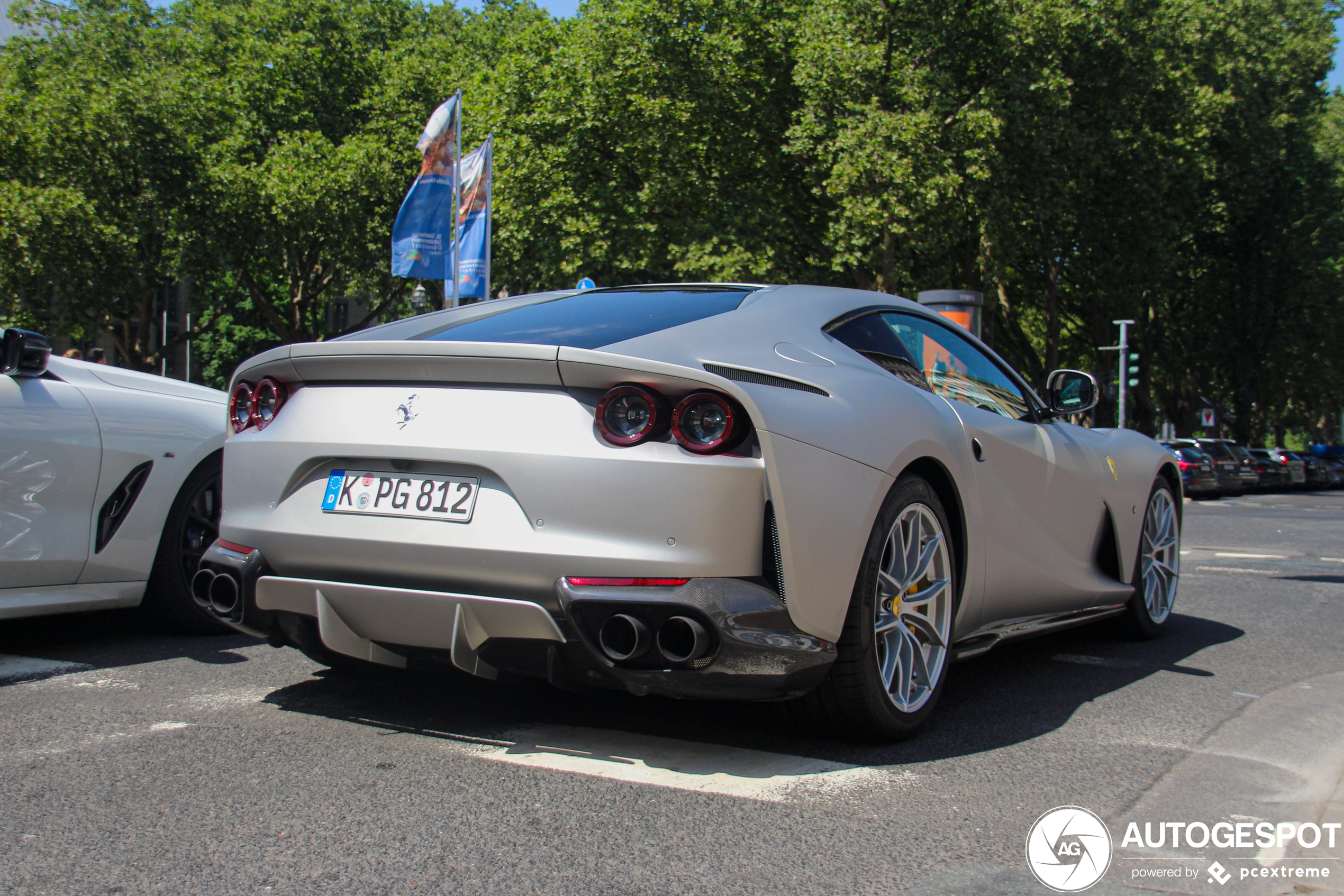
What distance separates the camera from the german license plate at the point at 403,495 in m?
3.13

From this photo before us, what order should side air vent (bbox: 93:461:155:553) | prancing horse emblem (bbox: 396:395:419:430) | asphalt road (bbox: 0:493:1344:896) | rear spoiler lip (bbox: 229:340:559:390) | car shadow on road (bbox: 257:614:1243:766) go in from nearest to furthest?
1. asphalt road (bbox: 0:493:1344:896)
2. rear spoiler lip (bbox: 229:340:559:390)
3. prancing horse emblem (bbox: 396:395:419:430)
4. car shadow on road (bbox: 257:614:1243:766)
5. side air vent (bbox: 93:461:155:553)

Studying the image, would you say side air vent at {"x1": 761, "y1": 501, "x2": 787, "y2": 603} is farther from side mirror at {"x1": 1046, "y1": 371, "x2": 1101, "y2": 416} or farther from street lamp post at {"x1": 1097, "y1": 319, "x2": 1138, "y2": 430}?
street lamp post at {"x1": 1097, "y1": 319, "x2": 1138, "y2": 430}

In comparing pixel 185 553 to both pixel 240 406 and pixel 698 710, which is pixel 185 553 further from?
pixel 698 710

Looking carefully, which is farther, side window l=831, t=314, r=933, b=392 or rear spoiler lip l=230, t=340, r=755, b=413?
side window l=831, t=314, r=933, b=392

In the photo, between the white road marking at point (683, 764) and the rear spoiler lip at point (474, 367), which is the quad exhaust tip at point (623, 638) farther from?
the rear spoiler lip at point (474, 367)

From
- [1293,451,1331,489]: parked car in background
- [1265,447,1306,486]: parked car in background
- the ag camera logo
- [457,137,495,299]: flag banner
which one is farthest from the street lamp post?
the ag camera logo

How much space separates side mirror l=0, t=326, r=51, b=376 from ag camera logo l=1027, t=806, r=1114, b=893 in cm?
397

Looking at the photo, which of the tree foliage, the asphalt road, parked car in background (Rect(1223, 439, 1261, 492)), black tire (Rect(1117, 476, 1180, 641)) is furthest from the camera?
parked car in background (Rect(1223, 439, 1261, 492))

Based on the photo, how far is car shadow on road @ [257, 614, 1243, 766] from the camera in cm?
349

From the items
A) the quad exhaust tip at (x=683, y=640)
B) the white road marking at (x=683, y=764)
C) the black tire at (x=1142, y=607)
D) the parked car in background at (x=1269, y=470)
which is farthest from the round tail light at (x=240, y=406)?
the parked car in background at (x=1269, y=470)

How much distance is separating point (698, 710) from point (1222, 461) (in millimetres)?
30905

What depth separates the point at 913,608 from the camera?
3.59 meters

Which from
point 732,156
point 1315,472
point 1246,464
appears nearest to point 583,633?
point 732,156

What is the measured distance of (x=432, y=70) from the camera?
114 ft
